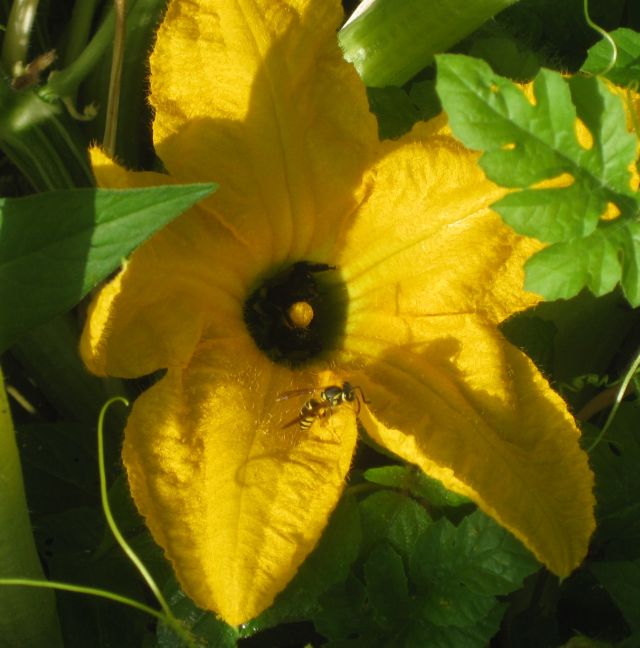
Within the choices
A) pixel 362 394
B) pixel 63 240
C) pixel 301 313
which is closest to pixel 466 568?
pixel 362 394

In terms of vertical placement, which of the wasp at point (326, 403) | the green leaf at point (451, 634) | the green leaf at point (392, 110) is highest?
the green leaf at point (392, 110)

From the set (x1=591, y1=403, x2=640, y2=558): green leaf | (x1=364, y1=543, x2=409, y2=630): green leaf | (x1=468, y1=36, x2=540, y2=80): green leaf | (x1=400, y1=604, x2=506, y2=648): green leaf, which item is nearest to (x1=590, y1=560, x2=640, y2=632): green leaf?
(x1=591, y1=403, x2=640, y2=558): green leaf

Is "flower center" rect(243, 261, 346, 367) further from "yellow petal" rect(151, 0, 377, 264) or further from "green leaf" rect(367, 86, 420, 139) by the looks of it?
"green leaf" rect(367, 86, 420, 139)

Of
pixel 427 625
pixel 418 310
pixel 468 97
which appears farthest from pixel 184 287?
pixel 427 625

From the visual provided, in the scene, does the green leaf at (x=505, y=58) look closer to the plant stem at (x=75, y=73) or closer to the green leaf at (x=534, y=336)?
the green leaf at (x=534, y=336)

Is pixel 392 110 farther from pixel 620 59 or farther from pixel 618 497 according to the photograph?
pixel 618 497

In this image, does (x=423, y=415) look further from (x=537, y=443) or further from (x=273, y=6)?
(x=273, y=6)

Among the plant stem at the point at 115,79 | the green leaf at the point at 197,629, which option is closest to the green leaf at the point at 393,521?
the green leaf at the point at 197,629
